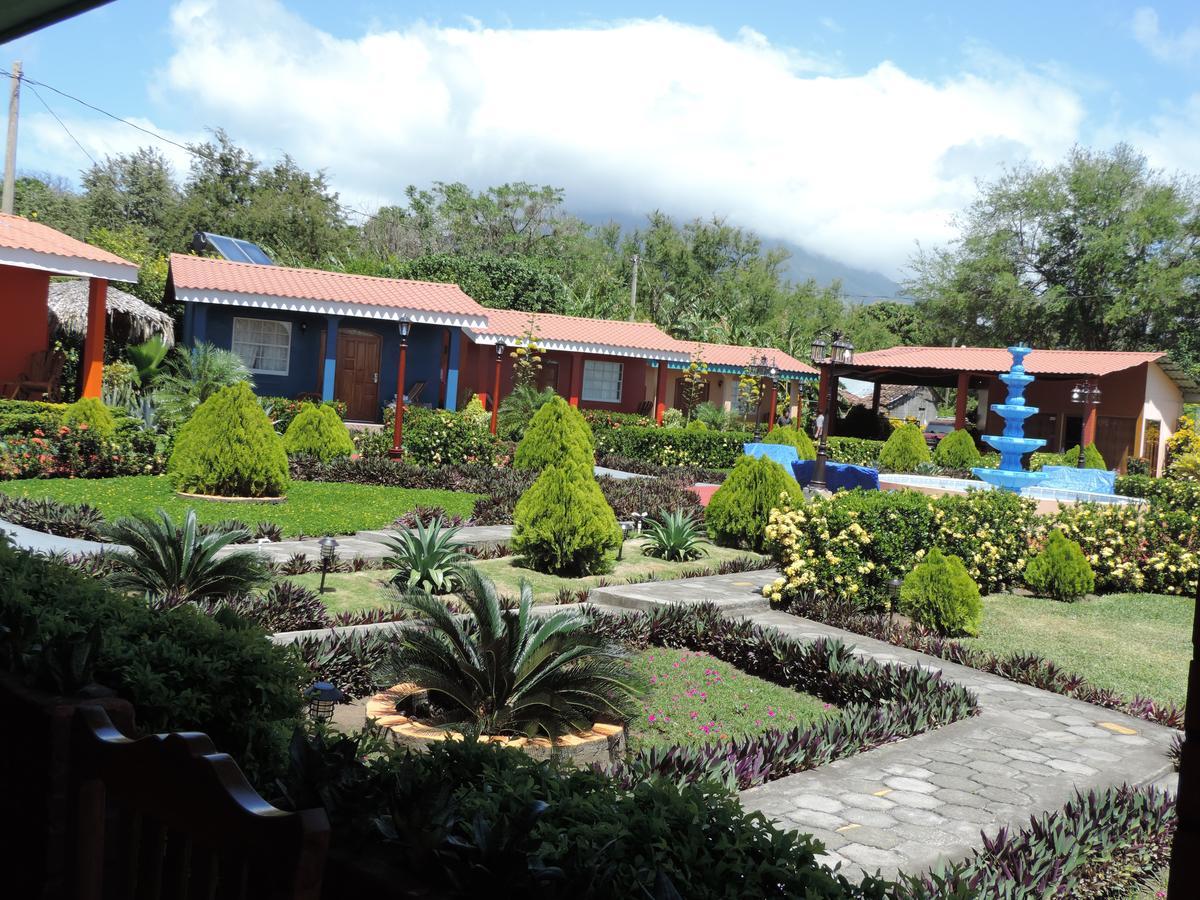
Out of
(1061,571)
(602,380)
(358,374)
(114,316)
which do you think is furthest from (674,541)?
(602,380)

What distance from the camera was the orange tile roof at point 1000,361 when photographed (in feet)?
95.3

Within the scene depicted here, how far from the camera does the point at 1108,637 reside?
379 inches

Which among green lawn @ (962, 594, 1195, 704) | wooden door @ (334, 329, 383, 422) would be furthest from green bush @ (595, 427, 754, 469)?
green lawn @ (962, 594, 1195, 704)

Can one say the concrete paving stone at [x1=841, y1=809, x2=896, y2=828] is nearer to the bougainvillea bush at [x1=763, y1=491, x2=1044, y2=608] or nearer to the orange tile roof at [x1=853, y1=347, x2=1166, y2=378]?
the bougainvillea bush at [x1=763, y1=491, x2=1044, y2=608]

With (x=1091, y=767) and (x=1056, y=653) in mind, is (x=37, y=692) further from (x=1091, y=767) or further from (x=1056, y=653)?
(x=1056, y=653)

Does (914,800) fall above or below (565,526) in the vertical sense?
below

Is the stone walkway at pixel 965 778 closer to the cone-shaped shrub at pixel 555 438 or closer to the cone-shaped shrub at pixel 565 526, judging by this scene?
the cone-shaped shrub at pixel 565 526

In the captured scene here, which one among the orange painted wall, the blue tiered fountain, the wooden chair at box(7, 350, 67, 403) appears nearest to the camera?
the wooden chair at box(7, 350, 67, 403)

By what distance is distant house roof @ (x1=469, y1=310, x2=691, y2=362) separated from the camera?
27.7 metres

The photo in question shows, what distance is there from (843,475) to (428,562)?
1105cm

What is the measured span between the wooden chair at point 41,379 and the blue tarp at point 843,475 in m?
12.9

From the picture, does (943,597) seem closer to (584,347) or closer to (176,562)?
(176,562)

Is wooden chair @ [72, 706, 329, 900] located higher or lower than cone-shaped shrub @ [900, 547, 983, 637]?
higher

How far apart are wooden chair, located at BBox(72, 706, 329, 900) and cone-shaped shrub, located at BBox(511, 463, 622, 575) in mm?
8178
